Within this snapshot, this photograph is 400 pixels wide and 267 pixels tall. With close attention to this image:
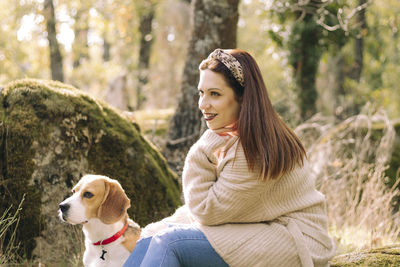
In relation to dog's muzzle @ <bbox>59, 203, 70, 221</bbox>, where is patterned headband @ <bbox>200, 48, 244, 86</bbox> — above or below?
above

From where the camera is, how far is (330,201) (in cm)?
595

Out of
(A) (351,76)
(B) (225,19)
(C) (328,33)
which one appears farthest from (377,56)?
(B) (225,19)

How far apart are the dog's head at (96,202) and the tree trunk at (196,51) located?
304 cm

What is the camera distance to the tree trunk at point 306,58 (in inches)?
380

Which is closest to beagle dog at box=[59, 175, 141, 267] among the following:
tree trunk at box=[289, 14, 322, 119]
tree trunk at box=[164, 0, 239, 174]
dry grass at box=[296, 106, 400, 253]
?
dry grass at box=[296, 106, 400, 253]

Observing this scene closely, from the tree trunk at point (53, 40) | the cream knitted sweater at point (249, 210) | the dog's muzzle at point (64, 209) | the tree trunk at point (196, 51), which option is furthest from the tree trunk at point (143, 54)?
the cream knitted sweater at point (249, 210)

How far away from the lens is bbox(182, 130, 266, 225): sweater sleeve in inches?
111

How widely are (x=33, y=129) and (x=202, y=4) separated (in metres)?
3.33

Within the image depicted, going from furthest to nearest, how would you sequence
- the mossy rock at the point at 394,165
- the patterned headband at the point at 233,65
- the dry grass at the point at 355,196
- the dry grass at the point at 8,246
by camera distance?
the mossy rock at the point at 394,165 → the dry grass at the point at 355,196 → the dry grass at the point at 8,246 → the patterned headband at the point at 233,65

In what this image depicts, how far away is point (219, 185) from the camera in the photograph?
286 cm

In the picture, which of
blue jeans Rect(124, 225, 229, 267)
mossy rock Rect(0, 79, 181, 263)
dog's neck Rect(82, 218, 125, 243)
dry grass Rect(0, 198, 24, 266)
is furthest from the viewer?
mossy rock Rect(0, 79, 181, 263)

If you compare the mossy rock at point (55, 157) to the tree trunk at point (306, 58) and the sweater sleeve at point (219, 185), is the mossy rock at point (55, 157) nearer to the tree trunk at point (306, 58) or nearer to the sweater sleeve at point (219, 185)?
the sweater sleeve at point (219, 185)

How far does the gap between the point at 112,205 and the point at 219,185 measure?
2.73 feet

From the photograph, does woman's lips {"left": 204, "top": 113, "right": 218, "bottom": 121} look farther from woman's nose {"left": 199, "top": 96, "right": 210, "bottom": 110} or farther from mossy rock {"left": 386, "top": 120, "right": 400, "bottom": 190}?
mossy rock {"left": 386, "top": 120, "right": 400, "bottom": 190}
